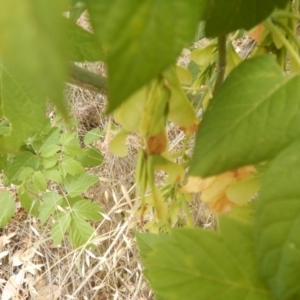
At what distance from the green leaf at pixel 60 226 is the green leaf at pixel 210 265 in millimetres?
898

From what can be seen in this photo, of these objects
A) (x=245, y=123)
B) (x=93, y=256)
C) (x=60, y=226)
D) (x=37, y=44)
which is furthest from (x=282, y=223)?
(x=93, y=256)

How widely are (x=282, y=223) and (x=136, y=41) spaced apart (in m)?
0.12

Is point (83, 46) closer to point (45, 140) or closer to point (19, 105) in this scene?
point (19, 105)

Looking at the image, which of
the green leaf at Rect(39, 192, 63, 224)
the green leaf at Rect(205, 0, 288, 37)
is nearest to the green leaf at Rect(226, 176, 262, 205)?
the green leaf at Rect(205, 0, 288, 37)

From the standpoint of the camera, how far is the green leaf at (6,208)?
1196 millimetres

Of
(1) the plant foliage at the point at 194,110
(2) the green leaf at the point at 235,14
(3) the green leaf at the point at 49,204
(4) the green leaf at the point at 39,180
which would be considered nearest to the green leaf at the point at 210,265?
(1) the plant foliage at the point at 194,110

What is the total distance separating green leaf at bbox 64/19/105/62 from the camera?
0.30 m

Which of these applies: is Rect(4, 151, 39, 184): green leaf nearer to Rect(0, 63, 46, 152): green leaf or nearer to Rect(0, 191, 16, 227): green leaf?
Rect(0, 191, 16, 227): green leaf

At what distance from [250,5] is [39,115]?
16 cm

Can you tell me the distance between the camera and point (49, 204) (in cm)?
120

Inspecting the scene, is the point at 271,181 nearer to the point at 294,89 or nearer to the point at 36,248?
the point at 294,89

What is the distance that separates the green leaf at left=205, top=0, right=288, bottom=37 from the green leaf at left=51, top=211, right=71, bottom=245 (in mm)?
971

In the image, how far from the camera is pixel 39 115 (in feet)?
1.07

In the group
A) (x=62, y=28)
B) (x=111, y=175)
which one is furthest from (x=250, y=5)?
(x=111, y=175)
